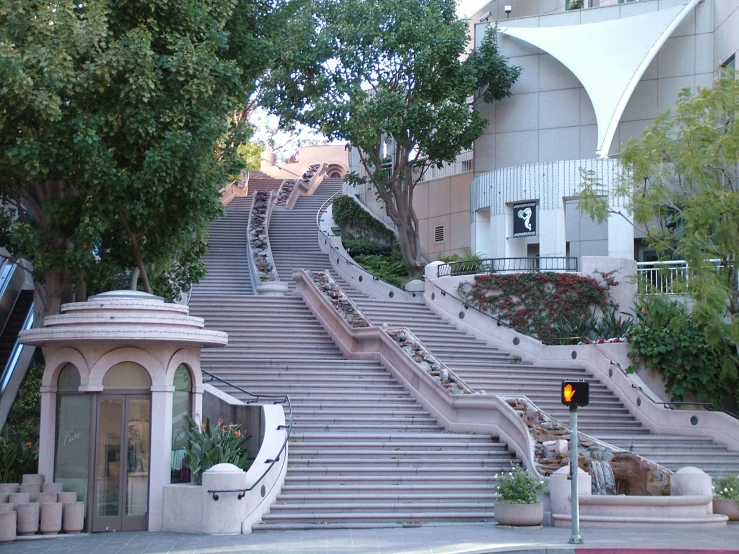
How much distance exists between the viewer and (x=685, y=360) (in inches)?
930

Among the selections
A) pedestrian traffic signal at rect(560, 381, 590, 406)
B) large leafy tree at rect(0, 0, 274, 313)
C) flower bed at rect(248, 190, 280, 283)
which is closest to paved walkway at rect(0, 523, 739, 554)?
pedestrian traffic signal at rect(560, 381, 590, 406)

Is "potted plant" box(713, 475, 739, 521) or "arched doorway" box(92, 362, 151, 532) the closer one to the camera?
"arched doorway" box(92, 362, 151, 532)

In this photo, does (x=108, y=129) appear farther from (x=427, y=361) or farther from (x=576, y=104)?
(x=576, y=104)

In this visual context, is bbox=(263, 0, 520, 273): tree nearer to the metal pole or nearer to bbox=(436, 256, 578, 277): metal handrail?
bbox=(436, 256, 578, 277): metal handrail

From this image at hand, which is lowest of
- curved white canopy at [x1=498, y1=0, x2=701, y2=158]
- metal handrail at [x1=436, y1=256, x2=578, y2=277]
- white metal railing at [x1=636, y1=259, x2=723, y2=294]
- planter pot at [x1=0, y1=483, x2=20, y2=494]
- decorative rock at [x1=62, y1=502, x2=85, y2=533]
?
decorative rock at [x1=62, y1=502, x2=85, y2=533]

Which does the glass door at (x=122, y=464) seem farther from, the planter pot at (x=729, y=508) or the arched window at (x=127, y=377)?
the planter pot at (x=729, y=508)

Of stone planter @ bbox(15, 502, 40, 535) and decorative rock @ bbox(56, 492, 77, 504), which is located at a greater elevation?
decorative rock @ bbox(56, 492, 77, 504)

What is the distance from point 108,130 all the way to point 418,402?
8.83 meters

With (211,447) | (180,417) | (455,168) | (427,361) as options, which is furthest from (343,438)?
(455,168)

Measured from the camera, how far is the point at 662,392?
79.5 ft

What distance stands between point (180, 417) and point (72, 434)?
5.64 feet

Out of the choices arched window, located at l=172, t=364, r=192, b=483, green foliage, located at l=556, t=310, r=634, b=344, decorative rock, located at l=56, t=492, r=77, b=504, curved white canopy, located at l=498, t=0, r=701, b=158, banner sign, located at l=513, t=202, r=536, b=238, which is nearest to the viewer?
decorative rock, located at l=56, t=492, r=77, b=504

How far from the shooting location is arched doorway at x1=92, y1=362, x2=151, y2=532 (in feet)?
50.0

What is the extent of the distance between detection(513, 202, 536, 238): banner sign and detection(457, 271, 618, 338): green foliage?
336cm
